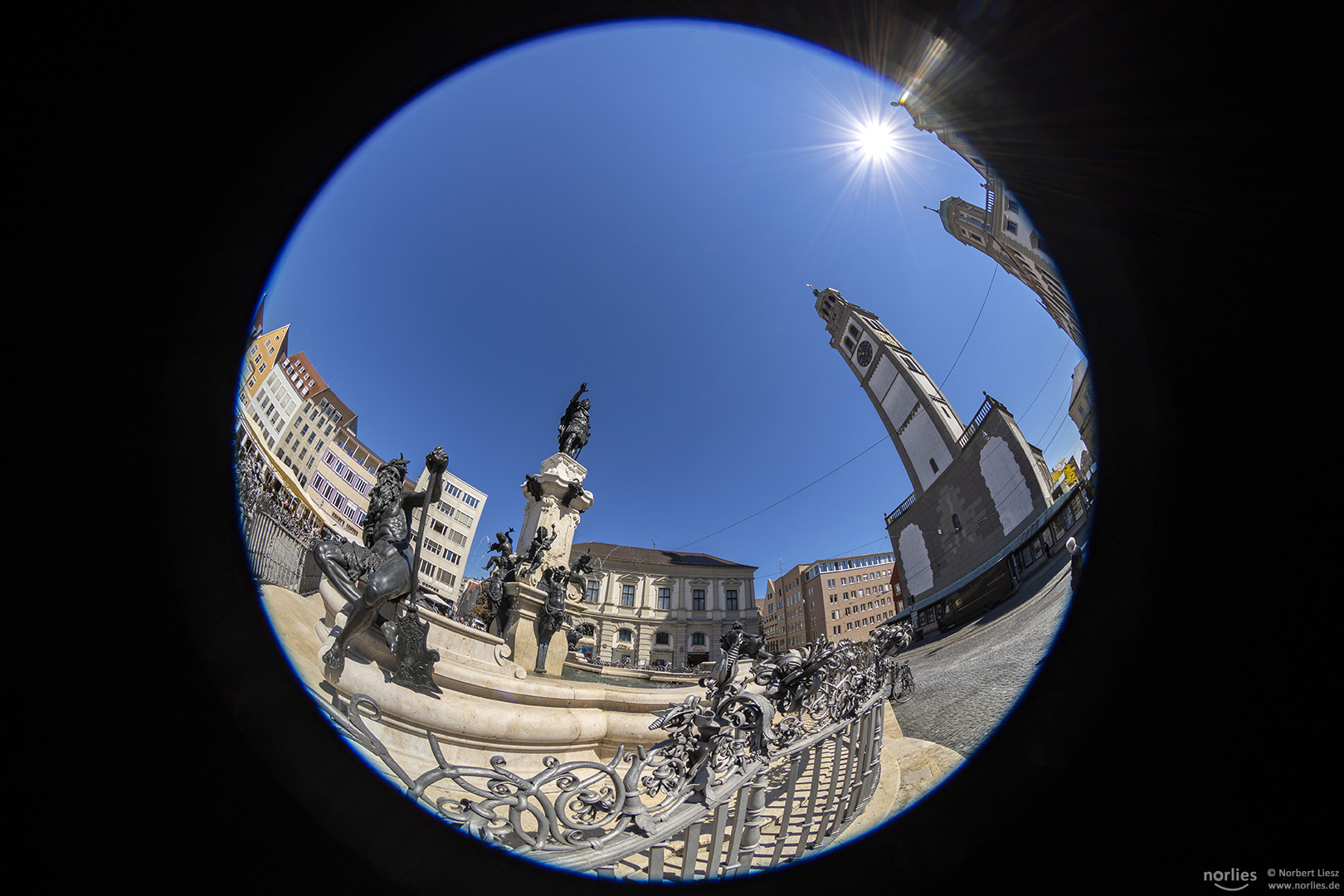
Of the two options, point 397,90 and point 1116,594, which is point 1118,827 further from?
point 397,90

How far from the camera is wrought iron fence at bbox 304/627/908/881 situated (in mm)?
1157

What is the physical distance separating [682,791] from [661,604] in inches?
37.5

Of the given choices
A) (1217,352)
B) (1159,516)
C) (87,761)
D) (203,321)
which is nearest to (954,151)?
(1217,352)

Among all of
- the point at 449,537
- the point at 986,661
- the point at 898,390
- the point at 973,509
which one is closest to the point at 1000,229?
the point at 898,390

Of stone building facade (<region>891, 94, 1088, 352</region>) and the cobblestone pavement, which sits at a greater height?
stone building facade (<region>891, 94, 1088, 352</region>)

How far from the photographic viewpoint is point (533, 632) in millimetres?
2453

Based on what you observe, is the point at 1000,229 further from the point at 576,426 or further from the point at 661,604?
the point at 661,604

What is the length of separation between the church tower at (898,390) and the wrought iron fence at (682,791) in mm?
768

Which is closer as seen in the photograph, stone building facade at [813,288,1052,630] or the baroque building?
stone building facade at [813,288,1052,630]

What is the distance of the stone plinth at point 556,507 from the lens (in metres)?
2.10

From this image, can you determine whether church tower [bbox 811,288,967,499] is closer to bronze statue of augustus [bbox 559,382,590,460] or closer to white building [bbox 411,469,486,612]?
bronze statue of augustus [bbox 559,382,590,460]

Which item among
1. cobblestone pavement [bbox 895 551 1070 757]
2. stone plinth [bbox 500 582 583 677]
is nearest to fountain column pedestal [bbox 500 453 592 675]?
stone plinth [bbox 500 582 583 677]

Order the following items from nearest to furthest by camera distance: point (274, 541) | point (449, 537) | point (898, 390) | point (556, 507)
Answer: point (274, 541) → point (898, 390) → point (449, 537) → point (556, 507)

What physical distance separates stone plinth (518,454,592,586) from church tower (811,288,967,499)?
1.42 metres
